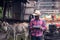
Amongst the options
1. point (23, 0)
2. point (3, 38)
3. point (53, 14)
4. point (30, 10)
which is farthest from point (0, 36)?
point (30, 10)

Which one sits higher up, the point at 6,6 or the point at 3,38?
the point at 6,6

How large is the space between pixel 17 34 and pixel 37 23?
3.94 metres

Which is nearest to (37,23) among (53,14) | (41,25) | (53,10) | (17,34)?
(41,25)

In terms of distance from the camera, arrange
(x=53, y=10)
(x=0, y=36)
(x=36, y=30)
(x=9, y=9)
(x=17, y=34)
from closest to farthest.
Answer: (x=36, y=30), (x=17, y=34), (x=0, y=36), (x=53, y=10), (x=9, y=9)

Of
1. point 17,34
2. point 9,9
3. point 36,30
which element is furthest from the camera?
point 9,9

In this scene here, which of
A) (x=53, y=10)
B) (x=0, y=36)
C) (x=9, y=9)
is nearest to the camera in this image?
(x=0, y=36)

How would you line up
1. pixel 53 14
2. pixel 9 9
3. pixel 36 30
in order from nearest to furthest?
pixel 36 30, pixel 53 14, pixel 9 9

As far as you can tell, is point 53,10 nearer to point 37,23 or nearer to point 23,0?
point 23,0

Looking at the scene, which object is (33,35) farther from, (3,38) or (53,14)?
(53,14)

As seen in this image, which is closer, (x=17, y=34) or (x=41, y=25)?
(x=41, y=25)

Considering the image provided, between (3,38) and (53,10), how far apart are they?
573 cm

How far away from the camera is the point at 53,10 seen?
62.8ft

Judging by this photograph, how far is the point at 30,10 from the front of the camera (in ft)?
70.7

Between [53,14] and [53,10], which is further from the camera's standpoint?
[53,10]
